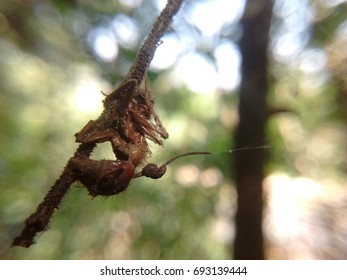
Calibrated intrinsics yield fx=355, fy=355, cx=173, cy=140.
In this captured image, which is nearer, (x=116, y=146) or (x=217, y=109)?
(x=116, y=146)

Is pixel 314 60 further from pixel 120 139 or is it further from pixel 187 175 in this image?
pixel 120 139

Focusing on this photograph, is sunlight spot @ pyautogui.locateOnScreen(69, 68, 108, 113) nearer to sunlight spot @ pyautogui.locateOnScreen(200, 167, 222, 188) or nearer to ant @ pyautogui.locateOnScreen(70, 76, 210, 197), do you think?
sunlight spot @ pyautogui.locateOnScreen(200, 167, 222, 188)

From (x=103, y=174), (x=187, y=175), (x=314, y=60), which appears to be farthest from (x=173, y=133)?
(x=103, y=174)

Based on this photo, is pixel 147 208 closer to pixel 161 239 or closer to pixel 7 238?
pixel 161 239
